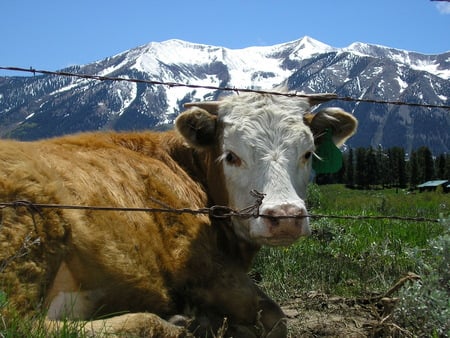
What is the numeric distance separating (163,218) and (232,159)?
1.10m

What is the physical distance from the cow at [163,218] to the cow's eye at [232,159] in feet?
0.05

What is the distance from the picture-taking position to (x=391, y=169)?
140250 mm

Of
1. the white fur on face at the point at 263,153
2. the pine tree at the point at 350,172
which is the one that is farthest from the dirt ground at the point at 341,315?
the pine tree at the point at 350,172

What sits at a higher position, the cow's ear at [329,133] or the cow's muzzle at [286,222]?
the cow's ear at [329,133]

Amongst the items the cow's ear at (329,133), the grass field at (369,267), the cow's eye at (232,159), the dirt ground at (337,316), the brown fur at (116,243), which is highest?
the cow's ear at (329,133)

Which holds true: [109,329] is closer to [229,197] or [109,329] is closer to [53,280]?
[53,280]

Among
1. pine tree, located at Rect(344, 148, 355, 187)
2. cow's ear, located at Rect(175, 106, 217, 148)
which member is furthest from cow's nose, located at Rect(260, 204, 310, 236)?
pine tree, located at Rect(344, 148, 355, 187)

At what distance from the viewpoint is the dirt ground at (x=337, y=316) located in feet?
18.2

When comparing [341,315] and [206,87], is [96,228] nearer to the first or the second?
[206,87]

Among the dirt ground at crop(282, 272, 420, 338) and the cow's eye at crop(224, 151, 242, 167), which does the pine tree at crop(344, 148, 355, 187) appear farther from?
the cow's eye at crop(224, 151, 242, 167)

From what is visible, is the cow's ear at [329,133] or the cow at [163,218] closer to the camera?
the cow at [163,218]

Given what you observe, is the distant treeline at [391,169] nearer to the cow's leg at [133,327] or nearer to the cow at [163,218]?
the cow at [163,218]

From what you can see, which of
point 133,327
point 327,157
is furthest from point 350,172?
point 133,327

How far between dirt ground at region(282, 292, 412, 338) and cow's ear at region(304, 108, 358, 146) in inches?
77.2
